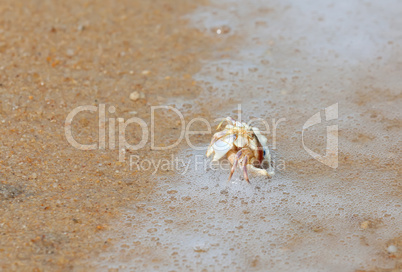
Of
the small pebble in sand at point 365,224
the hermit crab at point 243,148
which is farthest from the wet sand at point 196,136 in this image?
the hermit crab at point 243,148

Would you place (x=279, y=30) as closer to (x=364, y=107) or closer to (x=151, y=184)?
(x=364, y=107)

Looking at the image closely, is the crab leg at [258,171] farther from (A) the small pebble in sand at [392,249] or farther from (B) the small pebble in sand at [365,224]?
(A) the small pebble in sand at [392,249]

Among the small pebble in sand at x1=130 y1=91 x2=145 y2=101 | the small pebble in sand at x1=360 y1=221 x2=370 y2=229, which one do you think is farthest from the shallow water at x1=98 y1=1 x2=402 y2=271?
the small pebble in sand at x1=130 y1=91 x2=145 y2=101

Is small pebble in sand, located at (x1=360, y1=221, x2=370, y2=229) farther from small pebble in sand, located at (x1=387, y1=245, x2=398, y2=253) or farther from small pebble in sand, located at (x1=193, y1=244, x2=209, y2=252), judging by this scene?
small pebble in sand, located at (x1=193, y1=244, x2=209, y2=252)

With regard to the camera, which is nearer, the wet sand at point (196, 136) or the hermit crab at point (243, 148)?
the wet sand at point (196, 136)

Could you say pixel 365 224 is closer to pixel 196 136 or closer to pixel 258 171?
pixel 258 171

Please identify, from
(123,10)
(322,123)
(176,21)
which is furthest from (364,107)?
(123,10)
